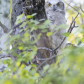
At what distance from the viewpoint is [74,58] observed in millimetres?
292

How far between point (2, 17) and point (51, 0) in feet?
3.74

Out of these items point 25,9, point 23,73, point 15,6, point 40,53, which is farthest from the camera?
point 15,6

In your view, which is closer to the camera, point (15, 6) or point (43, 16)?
point (43, 16)

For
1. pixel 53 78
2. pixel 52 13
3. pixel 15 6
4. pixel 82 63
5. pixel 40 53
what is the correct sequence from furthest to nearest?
1. pixel 52 13
2. pixel 15 6
3. pixel 40 53
4. pixel 53 78
5. pixel 82 63

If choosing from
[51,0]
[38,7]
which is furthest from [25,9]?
[51,0]

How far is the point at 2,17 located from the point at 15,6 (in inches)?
13.3

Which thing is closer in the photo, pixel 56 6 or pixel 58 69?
pixel 58 69

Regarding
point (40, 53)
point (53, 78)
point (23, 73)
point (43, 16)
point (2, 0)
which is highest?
point (2, 0)

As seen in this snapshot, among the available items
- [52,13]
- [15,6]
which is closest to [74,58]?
[15,6]

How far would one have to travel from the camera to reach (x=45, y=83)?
0.34 m

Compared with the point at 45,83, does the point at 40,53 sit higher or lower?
lower

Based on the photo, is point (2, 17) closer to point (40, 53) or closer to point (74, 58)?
point (40, 53)

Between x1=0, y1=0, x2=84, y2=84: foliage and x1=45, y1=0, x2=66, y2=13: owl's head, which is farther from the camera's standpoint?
x1=45, y1=0, x2=66, y2=13: owl's head

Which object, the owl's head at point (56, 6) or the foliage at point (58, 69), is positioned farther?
the owl's head at point (56, 6)
